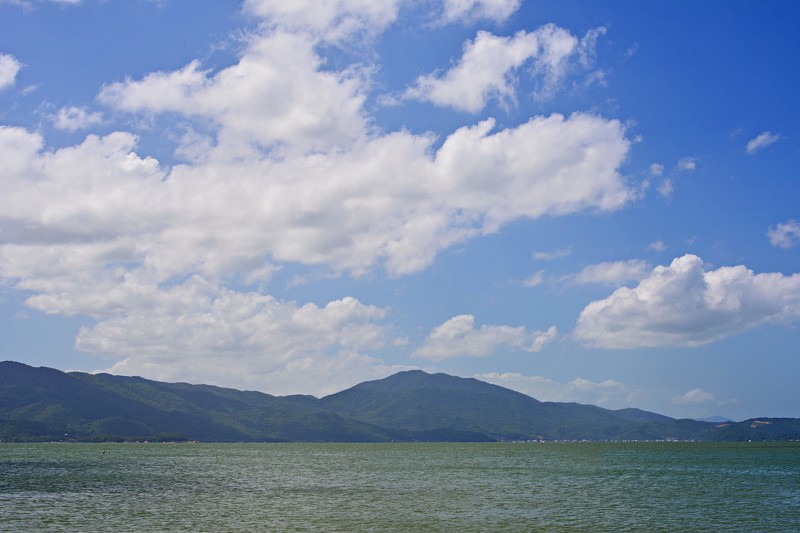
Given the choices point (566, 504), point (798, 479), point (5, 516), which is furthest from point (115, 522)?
point (798, 479)

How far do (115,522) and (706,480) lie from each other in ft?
427

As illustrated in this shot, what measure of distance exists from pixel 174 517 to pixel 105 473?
339 feet

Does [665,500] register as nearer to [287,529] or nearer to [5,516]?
[287,529]

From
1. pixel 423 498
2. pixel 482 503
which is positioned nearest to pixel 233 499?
pixel 423 498

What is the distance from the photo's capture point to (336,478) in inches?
6403

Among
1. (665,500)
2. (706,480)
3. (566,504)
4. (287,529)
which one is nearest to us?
(287,529)

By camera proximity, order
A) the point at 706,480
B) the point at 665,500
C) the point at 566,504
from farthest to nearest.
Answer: the point at 706,480 → the point at 665,500 → the point at 566,504

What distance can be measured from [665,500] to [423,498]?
128ft

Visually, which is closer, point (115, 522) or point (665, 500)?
point (115, 522)

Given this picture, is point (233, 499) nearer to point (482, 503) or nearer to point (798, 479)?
point (482, 503)

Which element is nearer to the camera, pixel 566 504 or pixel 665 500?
pixel 566 504

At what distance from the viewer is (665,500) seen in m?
111

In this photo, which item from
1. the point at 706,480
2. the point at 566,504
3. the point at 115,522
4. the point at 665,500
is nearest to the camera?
the point at 115,522

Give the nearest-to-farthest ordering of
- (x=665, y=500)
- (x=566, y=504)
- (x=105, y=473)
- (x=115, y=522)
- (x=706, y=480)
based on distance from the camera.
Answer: (x=115, y=522) → (x=566, y=504) → (x=665, y=500) → (x=706, y=480) → (x=105, y=473)
